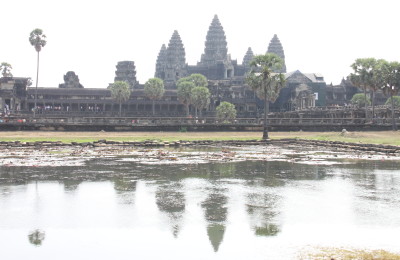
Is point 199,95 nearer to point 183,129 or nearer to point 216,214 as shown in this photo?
point 183,129

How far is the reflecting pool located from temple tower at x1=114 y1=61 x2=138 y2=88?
153592 millimetres

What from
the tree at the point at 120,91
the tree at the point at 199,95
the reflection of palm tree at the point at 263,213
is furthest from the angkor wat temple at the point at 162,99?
the reflection of palm tree at the point at 263,213

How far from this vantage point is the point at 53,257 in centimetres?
1114

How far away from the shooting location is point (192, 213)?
1524cm

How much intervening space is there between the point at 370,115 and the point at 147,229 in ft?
296

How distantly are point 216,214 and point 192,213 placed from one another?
648 millimetres

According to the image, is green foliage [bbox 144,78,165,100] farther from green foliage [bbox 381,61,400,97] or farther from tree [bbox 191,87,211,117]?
green foliage [bbox 381,61,400,97]

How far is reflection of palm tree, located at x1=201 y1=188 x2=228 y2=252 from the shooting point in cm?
1264

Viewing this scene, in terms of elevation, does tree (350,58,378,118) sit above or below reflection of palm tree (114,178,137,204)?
above

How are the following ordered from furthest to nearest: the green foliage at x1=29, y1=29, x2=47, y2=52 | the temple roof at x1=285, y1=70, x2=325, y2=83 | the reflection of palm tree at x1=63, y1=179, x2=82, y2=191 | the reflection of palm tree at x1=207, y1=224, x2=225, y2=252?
the temple roof at x1=285, y1=70, x2=325, y2=83
the green foliage at x1=29, y1=29, x2=47, y2=52
the reflection of palm tree at x1=63, y1=179, x2=82, y2=191
the reflection of palm tree at x1=207, y1=224, x2=225, y2=252

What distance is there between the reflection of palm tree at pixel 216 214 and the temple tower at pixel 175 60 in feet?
585

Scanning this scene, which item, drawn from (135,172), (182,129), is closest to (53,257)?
(135,172)

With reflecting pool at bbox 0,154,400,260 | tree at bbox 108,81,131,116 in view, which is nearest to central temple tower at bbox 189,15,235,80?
tree at bbox 108,81,131,116

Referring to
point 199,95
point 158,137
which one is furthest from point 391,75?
point 199,95
